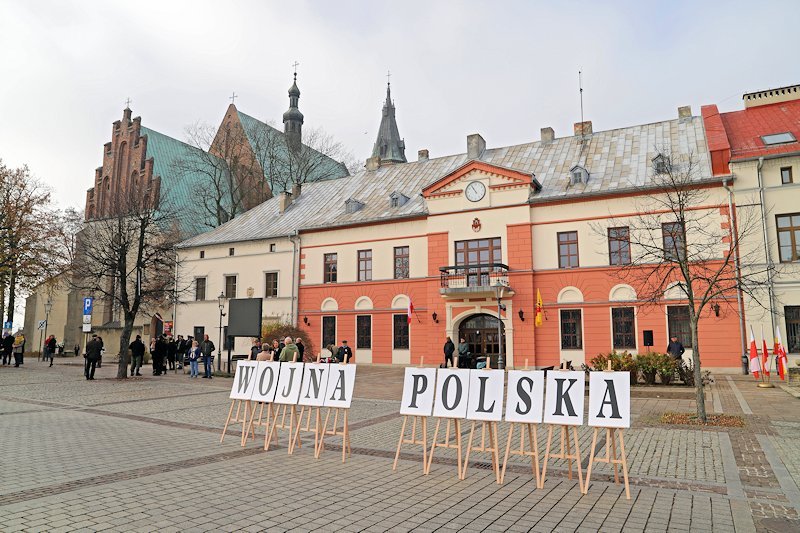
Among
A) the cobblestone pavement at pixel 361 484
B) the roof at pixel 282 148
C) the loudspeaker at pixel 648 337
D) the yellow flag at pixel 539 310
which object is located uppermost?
the roof at pixel 282 148

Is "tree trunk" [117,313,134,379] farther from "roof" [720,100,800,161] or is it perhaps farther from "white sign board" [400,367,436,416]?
"roof" [720,100,800,161]

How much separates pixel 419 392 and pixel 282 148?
45.4 m

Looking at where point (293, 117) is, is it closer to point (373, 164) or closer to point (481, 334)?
point (373, 164)

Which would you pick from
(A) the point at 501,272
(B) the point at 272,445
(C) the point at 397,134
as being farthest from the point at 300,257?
(C) the point at 397,134

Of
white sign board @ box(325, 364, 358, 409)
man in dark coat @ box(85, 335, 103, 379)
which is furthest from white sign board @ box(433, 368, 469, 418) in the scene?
man in dark coat @ box(85, 335, 103, 379)

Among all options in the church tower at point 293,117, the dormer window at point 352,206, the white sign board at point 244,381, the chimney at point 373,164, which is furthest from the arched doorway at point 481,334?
the church tower at point 293,117

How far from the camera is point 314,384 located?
28.4 feet

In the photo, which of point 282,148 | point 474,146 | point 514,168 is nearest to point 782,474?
point 514,168

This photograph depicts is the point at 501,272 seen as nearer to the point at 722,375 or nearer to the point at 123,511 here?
the point at 722,375

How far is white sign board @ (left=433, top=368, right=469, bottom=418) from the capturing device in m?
7.17

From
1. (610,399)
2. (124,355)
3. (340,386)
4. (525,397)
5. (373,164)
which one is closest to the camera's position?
(610,399)

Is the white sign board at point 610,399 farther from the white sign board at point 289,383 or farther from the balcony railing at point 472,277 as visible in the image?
the balcony railing at point 472,277

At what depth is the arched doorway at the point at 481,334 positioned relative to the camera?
91.8ft

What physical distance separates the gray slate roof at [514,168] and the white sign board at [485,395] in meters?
21.0
